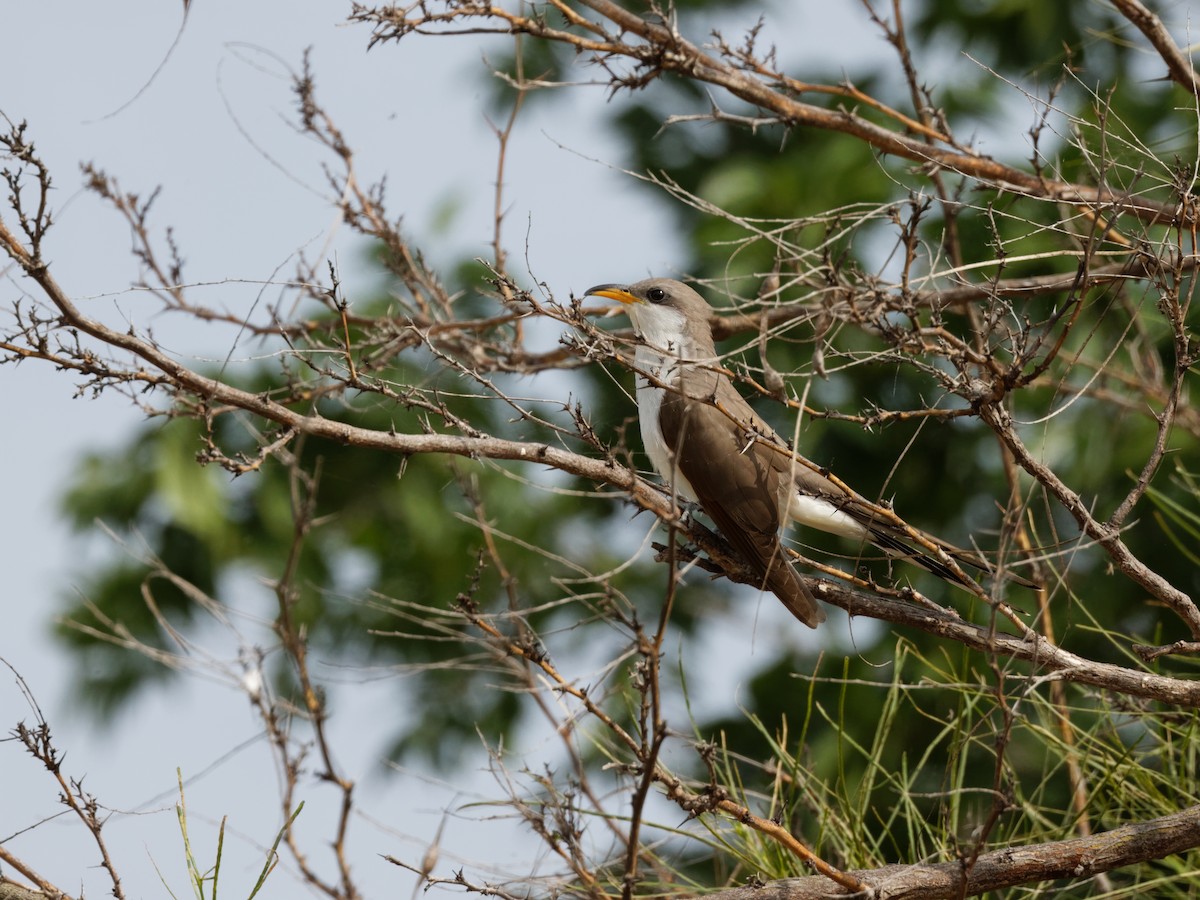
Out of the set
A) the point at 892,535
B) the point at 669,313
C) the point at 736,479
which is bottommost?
the point at 892,535

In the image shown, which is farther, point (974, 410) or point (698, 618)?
point (698, 618)

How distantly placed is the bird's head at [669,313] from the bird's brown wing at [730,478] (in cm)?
51

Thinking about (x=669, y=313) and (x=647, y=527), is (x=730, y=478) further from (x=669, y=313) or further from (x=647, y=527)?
(x=647, y=527)

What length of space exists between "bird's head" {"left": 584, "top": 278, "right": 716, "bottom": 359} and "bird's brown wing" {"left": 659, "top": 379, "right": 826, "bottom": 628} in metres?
0.51

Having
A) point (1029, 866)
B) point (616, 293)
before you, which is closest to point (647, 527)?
point (616, 293)

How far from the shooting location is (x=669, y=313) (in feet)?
16.5

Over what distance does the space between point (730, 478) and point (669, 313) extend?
3.22 ft

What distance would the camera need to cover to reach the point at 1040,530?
23.3ft

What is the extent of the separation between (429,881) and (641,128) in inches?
335

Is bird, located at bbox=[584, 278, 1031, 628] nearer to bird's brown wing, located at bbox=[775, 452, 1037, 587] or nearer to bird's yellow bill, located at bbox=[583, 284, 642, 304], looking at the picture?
bird's brown wing, located at bbox=[775, 452, 1037, 587]

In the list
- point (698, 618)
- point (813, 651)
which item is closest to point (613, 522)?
point (698, 618)

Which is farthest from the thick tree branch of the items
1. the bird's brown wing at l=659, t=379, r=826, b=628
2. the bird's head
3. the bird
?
the bird's head

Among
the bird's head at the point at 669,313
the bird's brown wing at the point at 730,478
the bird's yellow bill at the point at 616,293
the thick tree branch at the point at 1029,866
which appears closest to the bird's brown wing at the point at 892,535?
the bird's brown wing at the point at 730,478

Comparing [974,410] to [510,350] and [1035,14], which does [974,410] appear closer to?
[510,350]
